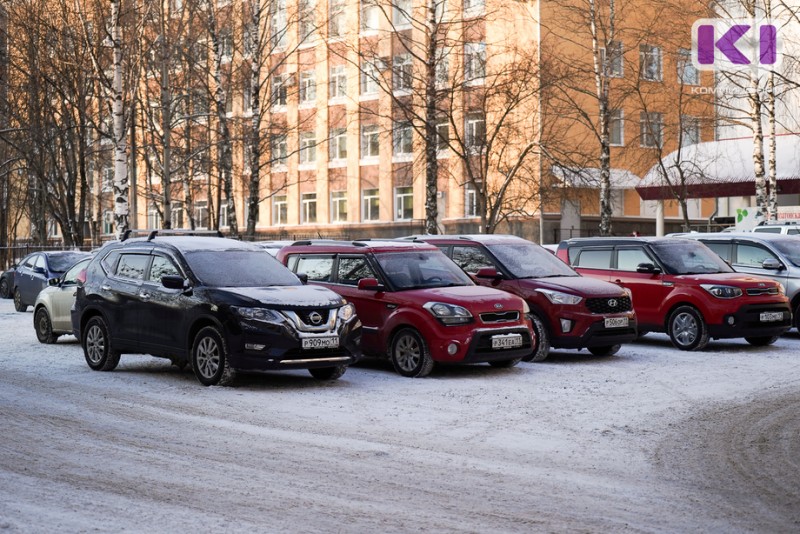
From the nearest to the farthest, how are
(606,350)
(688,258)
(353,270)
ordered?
(353,270), (606,350), (688,258)

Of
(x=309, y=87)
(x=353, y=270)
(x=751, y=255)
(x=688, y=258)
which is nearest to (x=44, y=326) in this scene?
(x=353, y=270)

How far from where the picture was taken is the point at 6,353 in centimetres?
1841

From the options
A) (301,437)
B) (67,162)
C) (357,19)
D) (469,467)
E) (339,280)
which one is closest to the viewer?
(469,467)

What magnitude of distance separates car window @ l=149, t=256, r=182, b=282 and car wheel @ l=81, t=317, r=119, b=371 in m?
1.18

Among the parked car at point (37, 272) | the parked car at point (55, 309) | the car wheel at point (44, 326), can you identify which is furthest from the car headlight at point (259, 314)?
the parked car at point (37, 272)

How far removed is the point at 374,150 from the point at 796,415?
4729 cm

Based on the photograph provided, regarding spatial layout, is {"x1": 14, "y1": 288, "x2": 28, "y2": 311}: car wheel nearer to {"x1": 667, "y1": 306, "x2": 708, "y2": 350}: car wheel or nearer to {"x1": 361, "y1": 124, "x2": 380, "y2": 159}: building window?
{"x1": 667, "y1": 306, "x2": 708, "y2": 350}: car wheel

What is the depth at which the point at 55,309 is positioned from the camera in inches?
787

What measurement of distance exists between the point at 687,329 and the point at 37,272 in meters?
18.3

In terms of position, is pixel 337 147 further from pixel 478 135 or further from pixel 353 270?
pixel 353 270

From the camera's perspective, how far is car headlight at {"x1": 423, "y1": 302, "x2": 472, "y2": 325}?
586 inches

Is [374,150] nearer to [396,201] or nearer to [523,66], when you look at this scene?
[396,201]

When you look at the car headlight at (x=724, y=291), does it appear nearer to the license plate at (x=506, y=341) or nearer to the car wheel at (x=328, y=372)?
the license plate at (x=506, y=341)

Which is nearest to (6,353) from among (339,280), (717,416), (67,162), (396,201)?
(339,280)
